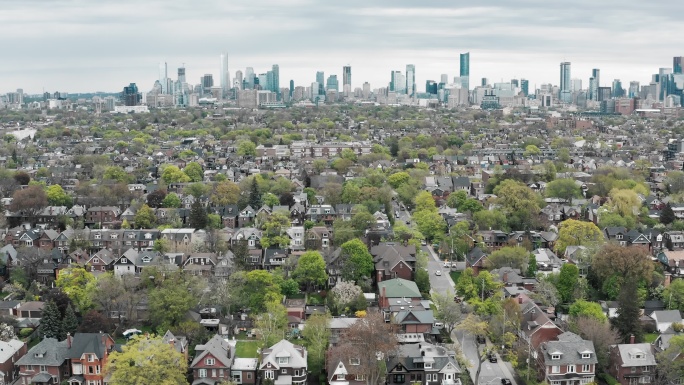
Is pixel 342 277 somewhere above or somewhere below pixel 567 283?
below

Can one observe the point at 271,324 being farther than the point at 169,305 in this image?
No

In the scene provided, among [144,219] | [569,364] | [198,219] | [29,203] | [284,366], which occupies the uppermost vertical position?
[29,203]

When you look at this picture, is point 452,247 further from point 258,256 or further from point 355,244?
point 258,256

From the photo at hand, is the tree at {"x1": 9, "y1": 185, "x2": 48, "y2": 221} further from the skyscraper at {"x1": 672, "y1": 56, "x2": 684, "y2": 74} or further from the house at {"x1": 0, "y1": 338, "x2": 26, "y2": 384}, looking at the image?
the skyscraper at {"x1": 672, "y1": 56, "x2": 684, "y2": 74}

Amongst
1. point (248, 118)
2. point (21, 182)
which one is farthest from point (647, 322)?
point (248, 118)

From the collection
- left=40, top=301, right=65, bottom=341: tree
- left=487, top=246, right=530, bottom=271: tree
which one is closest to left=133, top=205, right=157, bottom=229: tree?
left=40, top=301, right=65, bottom=341: tree

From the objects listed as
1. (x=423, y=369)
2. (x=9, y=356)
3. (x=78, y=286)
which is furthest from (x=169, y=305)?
(x=423, y=369)

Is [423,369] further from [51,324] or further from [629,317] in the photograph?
[51,324]

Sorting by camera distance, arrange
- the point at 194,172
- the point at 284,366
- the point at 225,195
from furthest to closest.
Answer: the point at 194,172
the point at 225,195
the point at 284,366
